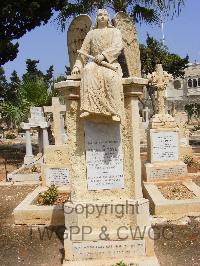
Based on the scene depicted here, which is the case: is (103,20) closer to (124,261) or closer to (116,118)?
(116,118)

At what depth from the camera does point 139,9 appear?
48.0 feet

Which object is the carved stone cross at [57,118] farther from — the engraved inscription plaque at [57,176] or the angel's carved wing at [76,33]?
the angel's carved wing at [76,33]

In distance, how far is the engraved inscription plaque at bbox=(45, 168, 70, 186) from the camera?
10.1 metres

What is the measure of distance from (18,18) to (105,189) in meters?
18.6

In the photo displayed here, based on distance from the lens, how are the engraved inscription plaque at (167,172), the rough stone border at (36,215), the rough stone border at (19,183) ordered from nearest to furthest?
the rough stone border at (36,215)
the engraved inscription plaque at (167,172)
the rough stone border at (19,183)

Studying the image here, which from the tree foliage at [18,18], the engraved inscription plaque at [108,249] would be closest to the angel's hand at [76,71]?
the engraved inscription plaque at [108,249]

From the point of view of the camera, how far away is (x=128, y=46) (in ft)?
18.7

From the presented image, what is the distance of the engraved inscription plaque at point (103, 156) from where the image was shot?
541cm

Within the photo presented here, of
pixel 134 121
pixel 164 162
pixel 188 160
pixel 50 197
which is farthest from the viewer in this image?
pixel 188 160

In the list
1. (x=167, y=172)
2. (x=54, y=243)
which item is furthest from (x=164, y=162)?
(x=54, y=243)

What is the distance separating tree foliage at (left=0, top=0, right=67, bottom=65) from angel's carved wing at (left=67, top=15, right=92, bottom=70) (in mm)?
15787

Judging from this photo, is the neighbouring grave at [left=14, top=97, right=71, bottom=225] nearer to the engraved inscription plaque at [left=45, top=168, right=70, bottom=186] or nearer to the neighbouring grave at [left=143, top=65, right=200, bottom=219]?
the engraved inscription plaque at [left=45, top=168, right=70, bottom=186]

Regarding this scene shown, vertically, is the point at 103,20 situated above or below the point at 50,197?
above

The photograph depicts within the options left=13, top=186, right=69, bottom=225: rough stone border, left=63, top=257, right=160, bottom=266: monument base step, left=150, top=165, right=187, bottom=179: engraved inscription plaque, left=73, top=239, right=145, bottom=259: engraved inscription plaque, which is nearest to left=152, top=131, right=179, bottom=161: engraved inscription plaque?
left=150, top=165, right=187, bottom=179: engraved inscription plaque
